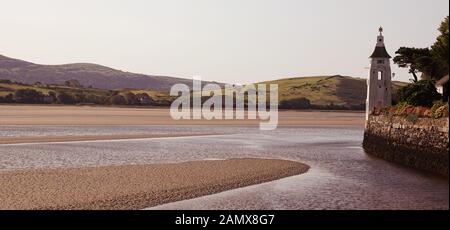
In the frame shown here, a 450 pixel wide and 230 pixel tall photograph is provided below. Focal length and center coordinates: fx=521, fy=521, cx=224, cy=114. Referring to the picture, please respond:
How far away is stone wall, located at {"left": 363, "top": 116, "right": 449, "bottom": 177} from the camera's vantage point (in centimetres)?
2244

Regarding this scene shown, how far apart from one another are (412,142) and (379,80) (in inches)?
788

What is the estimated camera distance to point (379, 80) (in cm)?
4600

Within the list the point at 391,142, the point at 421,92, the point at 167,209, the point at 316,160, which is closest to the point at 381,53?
the point at 421,92

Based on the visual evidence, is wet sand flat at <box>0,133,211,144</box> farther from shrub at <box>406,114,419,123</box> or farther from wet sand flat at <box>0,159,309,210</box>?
shrub at <box>406,114,419,123</box>

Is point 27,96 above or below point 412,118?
above

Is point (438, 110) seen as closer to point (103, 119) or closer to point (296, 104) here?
point (103, 119)

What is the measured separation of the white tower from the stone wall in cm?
840

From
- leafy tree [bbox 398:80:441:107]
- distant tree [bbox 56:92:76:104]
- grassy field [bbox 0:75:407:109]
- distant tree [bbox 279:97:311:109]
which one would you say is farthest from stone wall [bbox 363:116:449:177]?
grassy field [bbox 0:75:407:109]

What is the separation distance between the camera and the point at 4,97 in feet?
334

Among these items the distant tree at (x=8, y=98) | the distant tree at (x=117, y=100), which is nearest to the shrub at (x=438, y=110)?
the distant tree at (x=8, y=98)

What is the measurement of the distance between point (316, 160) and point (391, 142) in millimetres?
5254

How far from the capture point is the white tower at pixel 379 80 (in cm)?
4553

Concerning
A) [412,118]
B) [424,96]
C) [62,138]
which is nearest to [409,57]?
[424,96]

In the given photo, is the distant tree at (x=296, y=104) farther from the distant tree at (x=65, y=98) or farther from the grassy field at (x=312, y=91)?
the distant tree at (x=65, y=98)
